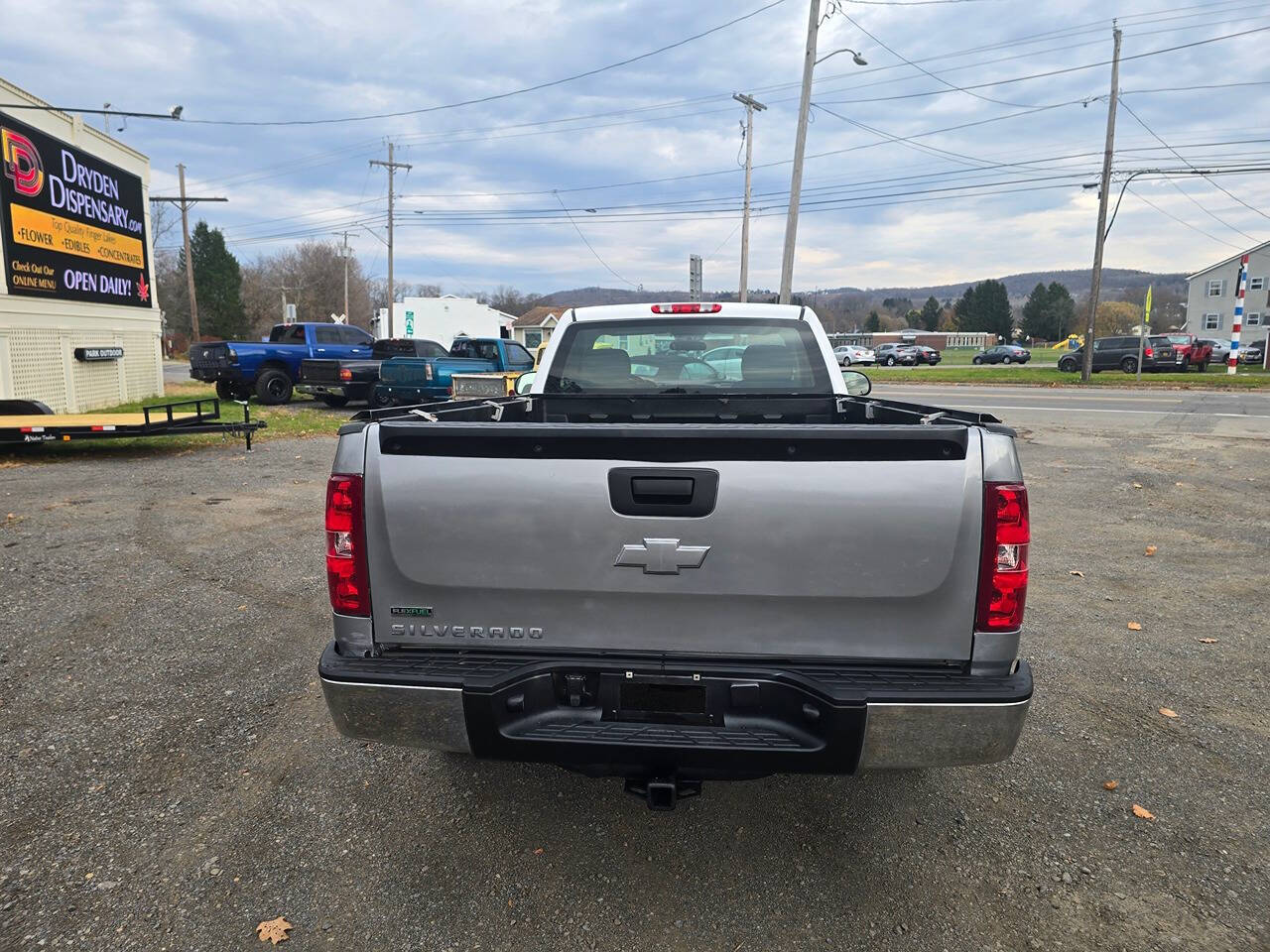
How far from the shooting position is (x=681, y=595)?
2.41m

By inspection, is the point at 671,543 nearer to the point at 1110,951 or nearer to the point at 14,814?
the point at 1110,951

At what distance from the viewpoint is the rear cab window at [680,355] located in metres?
4.66

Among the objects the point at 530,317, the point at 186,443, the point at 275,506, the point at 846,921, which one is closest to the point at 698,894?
the point at 846,921

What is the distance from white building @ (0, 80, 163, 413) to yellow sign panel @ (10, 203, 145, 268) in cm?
2

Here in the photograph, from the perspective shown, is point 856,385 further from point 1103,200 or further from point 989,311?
point 989,311

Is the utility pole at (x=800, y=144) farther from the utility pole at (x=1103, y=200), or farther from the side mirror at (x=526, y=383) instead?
the side mirror at (x=526, y=383)

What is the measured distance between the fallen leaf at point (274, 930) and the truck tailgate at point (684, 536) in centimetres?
101

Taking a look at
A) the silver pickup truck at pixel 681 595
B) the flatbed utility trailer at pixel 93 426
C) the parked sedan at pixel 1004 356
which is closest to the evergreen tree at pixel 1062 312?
the parked sedan at pixel 1004 356

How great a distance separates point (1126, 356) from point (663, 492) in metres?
39.8

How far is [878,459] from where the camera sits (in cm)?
229

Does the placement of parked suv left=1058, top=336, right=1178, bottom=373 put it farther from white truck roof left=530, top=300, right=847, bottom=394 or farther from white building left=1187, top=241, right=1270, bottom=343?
white building left=1187, top=241, right=1270, bottom=343

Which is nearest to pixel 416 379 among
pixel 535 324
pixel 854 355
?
pixel 854 355

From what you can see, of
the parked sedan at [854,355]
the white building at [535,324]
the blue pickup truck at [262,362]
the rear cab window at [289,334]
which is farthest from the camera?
the white building at [535,324]

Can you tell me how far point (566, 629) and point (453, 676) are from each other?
0.36m
